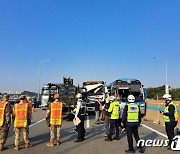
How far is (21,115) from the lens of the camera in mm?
9617

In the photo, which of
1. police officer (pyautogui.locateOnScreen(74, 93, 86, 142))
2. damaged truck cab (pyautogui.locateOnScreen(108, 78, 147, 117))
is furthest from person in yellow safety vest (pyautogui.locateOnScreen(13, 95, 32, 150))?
damaged truck cab (pyautogui.locateOnScreen(108, 78, 147, 117))

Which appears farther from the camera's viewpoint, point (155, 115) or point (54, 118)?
point (155, 115)

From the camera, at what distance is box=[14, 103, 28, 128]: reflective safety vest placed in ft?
31.2

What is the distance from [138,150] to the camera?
9.12m

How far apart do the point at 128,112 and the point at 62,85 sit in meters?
13.3

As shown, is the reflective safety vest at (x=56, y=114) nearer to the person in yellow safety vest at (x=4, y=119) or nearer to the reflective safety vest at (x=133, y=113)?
the person in yellow safety vest at (x=4, y=119)

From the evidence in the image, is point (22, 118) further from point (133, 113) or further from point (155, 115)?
point (155, 115)

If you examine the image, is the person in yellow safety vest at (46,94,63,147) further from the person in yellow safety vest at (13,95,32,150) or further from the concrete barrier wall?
the concrete barrier wall

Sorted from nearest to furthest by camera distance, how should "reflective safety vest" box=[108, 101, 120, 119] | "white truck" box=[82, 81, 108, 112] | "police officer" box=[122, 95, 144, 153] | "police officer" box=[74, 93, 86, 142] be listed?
1. "police officer" box=[122, 95, 144, 153]
2. "police officer" box=[74, 93, 86, 142]
3. "reflective safety vest" box=[108, 101, 120, 119]
4. "white truck" box=[82, 81, 108, 112]

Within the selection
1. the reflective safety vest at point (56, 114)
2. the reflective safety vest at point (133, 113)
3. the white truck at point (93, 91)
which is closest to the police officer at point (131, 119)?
the reflective safety vest at point (133, 113)

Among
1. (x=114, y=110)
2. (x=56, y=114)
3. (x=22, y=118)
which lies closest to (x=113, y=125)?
(x=114, y=110)

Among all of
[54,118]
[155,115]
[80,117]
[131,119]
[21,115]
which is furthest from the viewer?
[155,115]

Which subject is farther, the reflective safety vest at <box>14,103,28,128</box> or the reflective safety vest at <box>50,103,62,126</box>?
the reflective safety vest at <box>50,103,62,126</box>

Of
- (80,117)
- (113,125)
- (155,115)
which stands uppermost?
(80,117)
